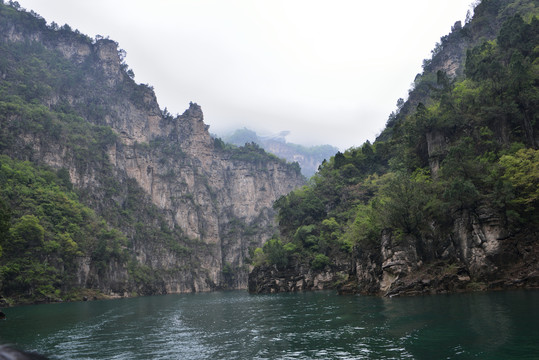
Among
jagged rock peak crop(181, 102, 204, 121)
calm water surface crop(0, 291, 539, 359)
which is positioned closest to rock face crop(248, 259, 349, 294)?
calm water surface crop(0, 291, 539, 359)

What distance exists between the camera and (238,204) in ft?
525

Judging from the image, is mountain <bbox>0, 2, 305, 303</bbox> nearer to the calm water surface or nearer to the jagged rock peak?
the jagged rock peak

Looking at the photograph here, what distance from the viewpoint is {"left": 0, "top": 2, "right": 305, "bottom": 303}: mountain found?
235 ft

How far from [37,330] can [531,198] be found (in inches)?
1370

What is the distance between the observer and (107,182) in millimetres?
113125

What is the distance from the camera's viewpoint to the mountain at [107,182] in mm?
71688

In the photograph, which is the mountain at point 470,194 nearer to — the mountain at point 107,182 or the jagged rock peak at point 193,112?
the mountain at point 107,182

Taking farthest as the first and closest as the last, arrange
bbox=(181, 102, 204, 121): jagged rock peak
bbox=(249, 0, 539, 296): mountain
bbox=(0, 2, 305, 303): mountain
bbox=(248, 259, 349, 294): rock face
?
bbox=(181, 102, 204, 121): jagged rock peak → bbox=(0, 2, 305, 303): mountain → bbox=(248, 259, 349, 294): rock face → bbox=(249, 0, 539, 296): mountain

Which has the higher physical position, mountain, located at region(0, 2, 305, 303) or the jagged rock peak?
the jagged rock peak

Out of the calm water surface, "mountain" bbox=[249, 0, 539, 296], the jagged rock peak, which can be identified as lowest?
the calm water surface

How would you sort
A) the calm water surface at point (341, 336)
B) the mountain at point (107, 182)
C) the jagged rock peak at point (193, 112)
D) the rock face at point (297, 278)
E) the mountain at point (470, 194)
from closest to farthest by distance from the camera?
the calm water surface at point (341, 336) → the mountain at point (470, 194) → the rock face at point (297, 278) → the mountain at point (107, 182) → the jagged rock peak at point (193, 112)

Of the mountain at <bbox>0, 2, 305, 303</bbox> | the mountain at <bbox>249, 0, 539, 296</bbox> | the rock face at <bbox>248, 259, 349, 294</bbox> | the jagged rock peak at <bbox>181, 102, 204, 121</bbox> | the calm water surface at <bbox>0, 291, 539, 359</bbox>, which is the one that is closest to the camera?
the calm water surface at <bbox>0, 291, 539, 359</bbox>

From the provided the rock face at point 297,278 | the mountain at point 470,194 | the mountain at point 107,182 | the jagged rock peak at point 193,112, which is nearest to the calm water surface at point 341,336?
the mountain at point 470,194

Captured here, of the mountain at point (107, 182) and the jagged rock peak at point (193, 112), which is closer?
the mountain at point (107, 182)
